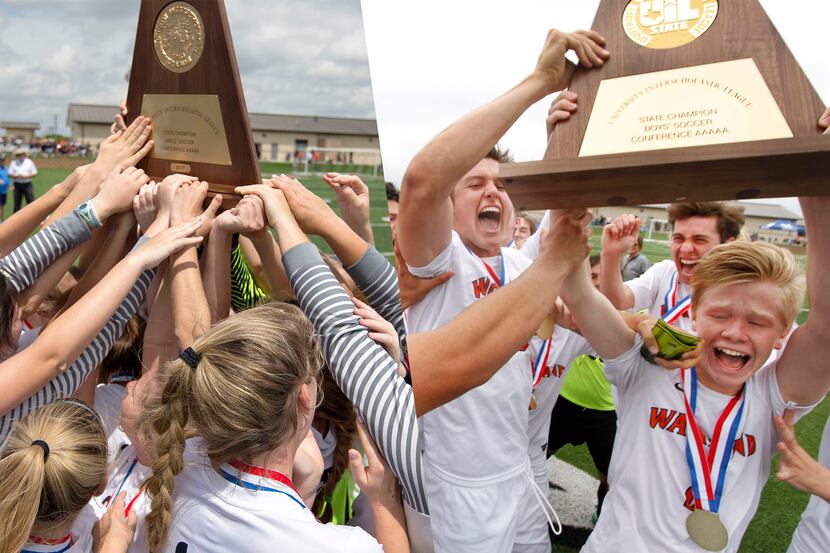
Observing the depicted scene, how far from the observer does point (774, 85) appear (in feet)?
2.19

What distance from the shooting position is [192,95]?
30.2 inches

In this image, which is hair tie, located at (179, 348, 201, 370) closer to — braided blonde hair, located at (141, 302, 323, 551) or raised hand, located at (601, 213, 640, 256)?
braided blonde hair, located at (141, 302, 323, 551)

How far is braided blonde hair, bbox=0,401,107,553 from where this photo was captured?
820 mm

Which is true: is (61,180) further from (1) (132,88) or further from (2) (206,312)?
(2) (206,312)

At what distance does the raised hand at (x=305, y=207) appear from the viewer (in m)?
0.79

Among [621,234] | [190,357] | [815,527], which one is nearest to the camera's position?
[190,357]

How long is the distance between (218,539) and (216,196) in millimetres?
461

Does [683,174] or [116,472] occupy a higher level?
[683,174]

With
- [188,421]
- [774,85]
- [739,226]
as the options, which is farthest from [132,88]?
[739,226]

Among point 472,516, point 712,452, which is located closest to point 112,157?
point 472,516

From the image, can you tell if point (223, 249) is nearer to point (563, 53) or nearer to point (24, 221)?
point (24, 221)

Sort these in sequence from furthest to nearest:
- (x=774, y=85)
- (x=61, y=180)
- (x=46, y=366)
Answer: (x=61, y=180), (x=46, y=366), (x=774, y=85)

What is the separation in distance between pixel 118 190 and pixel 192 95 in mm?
186

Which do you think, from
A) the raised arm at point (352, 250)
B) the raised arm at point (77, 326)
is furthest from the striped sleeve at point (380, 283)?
the raised arm at point (77, 326)
